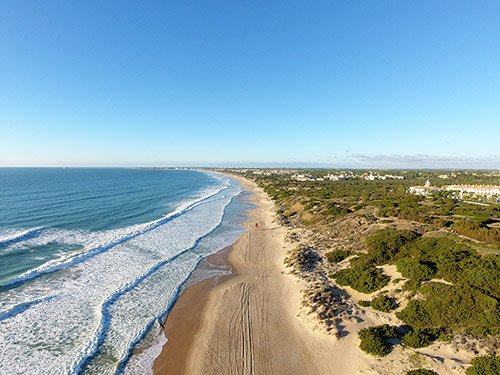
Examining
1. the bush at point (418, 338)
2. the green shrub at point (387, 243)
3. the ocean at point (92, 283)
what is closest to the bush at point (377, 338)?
the bush at point (418, 338)

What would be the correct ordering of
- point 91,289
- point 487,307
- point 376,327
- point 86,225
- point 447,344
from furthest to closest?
point 86,225, point 91,289, point 376,327, point 487,307, point 447,344

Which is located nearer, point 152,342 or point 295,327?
point 152,342

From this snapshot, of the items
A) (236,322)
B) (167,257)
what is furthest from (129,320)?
(167,257)

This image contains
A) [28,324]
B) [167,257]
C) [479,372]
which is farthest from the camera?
[167,257]

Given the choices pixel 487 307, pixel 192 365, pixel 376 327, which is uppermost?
pixel 487 307

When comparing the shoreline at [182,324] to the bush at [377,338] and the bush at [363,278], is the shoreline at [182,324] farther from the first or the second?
the bush at [363,278]

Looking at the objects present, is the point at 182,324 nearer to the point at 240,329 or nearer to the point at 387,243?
the point at 240,329

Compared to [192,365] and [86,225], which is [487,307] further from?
[86,225]

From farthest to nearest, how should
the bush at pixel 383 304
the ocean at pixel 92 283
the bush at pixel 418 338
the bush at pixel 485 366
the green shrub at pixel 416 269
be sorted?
the green shrub at pixel 416 269, the bush at pixel 383 304, the ocean at pixel 92 283, the bush at pixel 418 338, the bush at pixel 485 366
